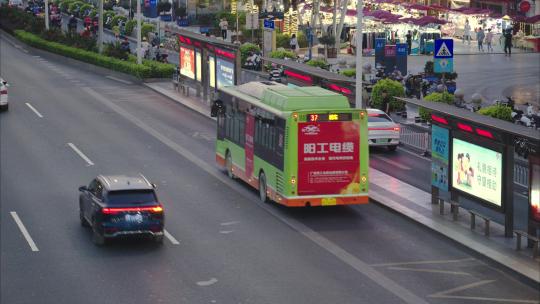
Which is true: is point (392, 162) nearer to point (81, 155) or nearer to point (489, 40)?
point (81, 155)

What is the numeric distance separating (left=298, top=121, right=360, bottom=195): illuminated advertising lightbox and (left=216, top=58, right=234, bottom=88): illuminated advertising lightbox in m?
19.2

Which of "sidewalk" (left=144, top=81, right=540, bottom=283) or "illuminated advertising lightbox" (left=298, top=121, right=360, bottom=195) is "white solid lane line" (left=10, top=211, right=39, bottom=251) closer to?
"illuminated advertising lightbox" (left=298, top=121, right=360, bottom=195)

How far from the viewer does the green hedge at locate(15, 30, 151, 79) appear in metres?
65.8

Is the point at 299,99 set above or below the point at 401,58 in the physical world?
above

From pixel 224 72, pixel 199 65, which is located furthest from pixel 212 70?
pixel 199 65

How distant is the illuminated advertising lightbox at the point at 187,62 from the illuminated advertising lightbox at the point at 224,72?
4378 millimetres

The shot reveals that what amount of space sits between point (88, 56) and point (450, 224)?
45824 mm

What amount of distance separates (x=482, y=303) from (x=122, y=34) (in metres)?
71.5

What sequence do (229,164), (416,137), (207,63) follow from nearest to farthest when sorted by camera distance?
(229,164) → (416,137) → (207,63)

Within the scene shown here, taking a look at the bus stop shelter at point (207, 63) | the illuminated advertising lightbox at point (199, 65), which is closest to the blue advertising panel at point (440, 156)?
the bus stop shelter at point (207, 63)

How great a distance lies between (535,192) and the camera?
27.2 meters

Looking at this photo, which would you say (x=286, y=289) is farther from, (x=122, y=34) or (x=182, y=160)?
(x=122, y=34)

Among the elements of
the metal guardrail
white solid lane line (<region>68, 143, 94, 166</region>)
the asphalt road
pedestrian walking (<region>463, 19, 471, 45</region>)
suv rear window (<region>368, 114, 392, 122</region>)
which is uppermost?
pedestrian walking (<region>463, 19, 471, 45</region>)

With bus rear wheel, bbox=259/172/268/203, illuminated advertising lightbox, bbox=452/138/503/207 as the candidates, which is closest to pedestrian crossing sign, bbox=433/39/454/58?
bus rear wheel, bbox=259/172/268/203
